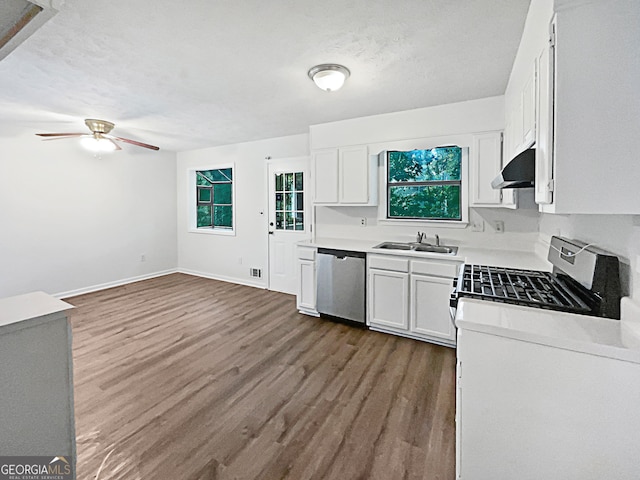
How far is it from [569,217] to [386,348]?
6.28 ft

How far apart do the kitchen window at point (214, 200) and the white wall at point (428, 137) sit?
95.5 inches

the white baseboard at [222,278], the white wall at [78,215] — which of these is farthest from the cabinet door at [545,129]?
the white wall at [78,215]

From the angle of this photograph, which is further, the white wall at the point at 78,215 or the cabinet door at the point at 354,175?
the white wall at the point at 78,215

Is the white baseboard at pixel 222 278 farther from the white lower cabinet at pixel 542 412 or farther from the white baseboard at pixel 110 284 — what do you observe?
the white lower cabinet at pixel 542 412

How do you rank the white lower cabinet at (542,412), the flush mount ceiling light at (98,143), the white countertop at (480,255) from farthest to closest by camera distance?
the flush mount ceiling light at (98,143)
the white countertop at (480,255)
the white lower cabinet at (542,412)

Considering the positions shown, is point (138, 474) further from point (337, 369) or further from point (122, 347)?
point (122, 347)

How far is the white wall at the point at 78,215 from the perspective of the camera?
4.38 metres

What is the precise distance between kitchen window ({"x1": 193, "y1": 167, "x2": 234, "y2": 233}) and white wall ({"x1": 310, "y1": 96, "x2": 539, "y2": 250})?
7.96 feet

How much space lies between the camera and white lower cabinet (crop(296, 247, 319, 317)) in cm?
402

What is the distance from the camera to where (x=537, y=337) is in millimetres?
1254

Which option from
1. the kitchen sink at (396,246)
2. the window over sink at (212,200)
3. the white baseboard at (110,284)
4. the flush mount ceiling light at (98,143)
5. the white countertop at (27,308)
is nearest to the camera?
the white countertop at (27,308)

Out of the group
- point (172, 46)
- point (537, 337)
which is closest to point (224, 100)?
point (172, 46)

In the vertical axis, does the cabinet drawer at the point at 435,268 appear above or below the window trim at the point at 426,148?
below

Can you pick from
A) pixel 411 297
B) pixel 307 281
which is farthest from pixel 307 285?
pixel 411 297
